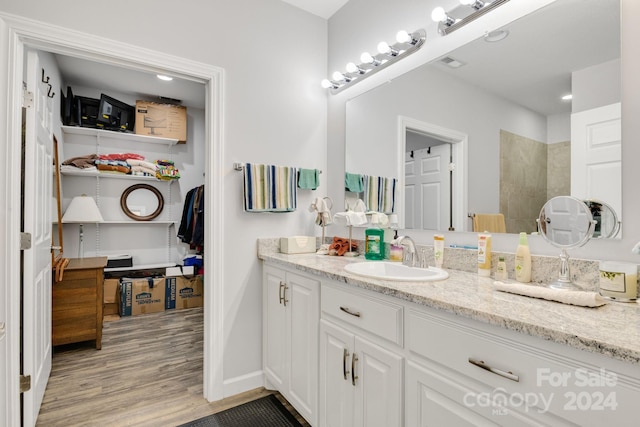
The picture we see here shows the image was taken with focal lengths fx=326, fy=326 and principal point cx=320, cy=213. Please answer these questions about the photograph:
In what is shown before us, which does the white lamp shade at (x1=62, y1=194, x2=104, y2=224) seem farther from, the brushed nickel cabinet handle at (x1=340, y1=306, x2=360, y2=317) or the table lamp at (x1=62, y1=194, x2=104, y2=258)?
the brushed nickel cabinet handle at (x1=340, y1=306, x2=360, y2=317)

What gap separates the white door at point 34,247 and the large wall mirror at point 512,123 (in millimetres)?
1936

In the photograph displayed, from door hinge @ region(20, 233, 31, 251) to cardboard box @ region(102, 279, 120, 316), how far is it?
2.20m

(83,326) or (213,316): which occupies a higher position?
(213,316)

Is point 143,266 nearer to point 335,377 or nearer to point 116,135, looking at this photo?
point 116,135

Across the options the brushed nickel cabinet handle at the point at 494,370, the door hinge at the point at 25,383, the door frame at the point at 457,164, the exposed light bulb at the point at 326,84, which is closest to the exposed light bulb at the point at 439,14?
the door frame at the point at 457,164

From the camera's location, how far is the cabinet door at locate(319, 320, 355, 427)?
4.63ft

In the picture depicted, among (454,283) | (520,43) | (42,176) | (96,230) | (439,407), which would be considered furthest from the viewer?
(96,230)

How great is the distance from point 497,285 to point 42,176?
96.8 inches

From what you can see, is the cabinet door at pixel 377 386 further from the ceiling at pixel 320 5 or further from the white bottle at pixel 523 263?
the ceiling at pixel 320 5

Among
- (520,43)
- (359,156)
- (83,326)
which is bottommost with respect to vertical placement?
(83,326)

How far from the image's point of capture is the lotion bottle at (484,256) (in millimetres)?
1451

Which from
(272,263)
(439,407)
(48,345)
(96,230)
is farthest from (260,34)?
(96,230)

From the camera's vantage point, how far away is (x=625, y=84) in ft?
3.79

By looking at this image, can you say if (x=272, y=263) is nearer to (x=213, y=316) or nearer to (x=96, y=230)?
(x=213, y=316)
